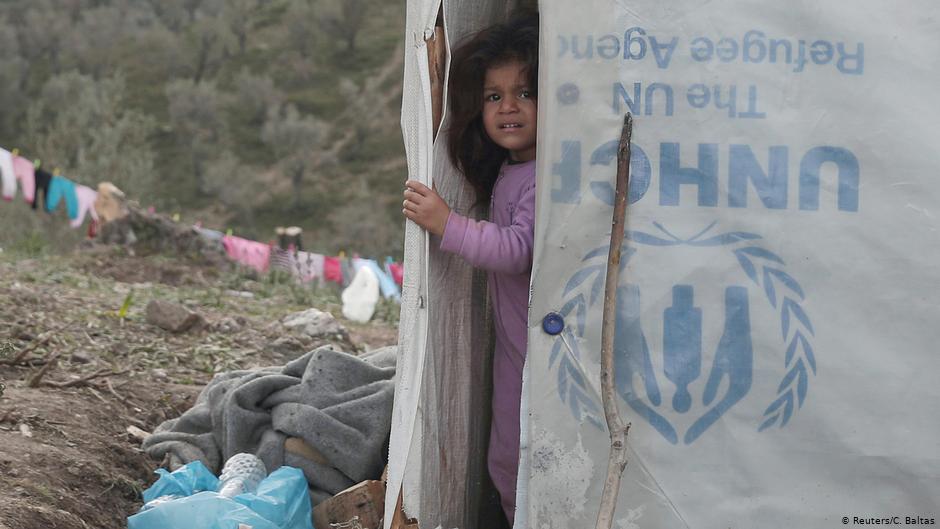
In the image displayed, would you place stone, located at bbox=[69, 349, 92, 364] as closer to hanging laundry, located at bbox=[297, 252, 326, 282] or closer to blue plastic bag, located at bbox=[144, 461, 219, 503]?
blue plastic bag, located at bbox=[144, 461, 219, 503]

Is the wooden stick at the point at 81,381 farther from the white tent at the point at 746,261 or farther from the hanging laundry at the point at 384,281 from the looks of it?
the hanging laundry at the point at 384,281

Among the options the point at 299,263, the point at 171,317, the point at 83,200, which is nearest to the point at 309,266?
the point at 299,263

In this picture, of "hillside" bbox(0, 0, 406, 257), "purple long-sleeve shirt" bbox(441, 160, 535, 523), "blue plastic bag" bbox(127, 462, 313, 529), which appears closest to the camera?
"purple long-sleeve shirt" bbox(441, 160, 535, 523)

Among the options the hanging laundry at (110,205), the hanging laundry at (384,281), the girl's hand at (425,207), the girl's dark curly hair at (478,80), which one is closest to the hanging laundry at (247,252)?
the hanging laundry at (384,281)

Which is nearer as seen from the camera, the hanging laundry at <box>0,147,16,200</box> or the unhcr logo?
the unhcr logo

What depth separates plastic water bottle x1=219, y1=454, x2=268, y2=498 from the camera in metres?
3.37

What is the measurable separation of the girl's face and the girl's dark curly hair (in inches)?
0.8

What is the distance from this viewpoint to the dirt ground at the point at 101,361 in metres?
3.41

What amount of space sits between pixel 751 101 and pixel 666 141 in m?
0.23

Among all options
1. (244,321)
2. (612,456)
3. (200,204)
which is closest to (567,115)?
(612,456)

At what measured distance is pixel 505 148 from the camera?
10.8ft

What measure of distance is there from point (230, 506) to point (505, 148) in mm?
1297

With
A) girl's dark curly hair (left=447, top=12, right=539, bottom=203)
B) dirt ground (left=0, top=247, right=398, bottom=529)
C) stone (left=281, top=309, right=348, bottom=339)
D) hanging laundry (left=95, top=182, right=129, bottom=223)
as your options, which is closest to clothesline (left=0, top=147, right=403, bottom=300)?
hanging laundry (left=95, top=182, right=129, bottom=223)

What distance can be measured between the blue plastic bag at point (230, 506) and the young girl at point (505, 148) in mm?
635
